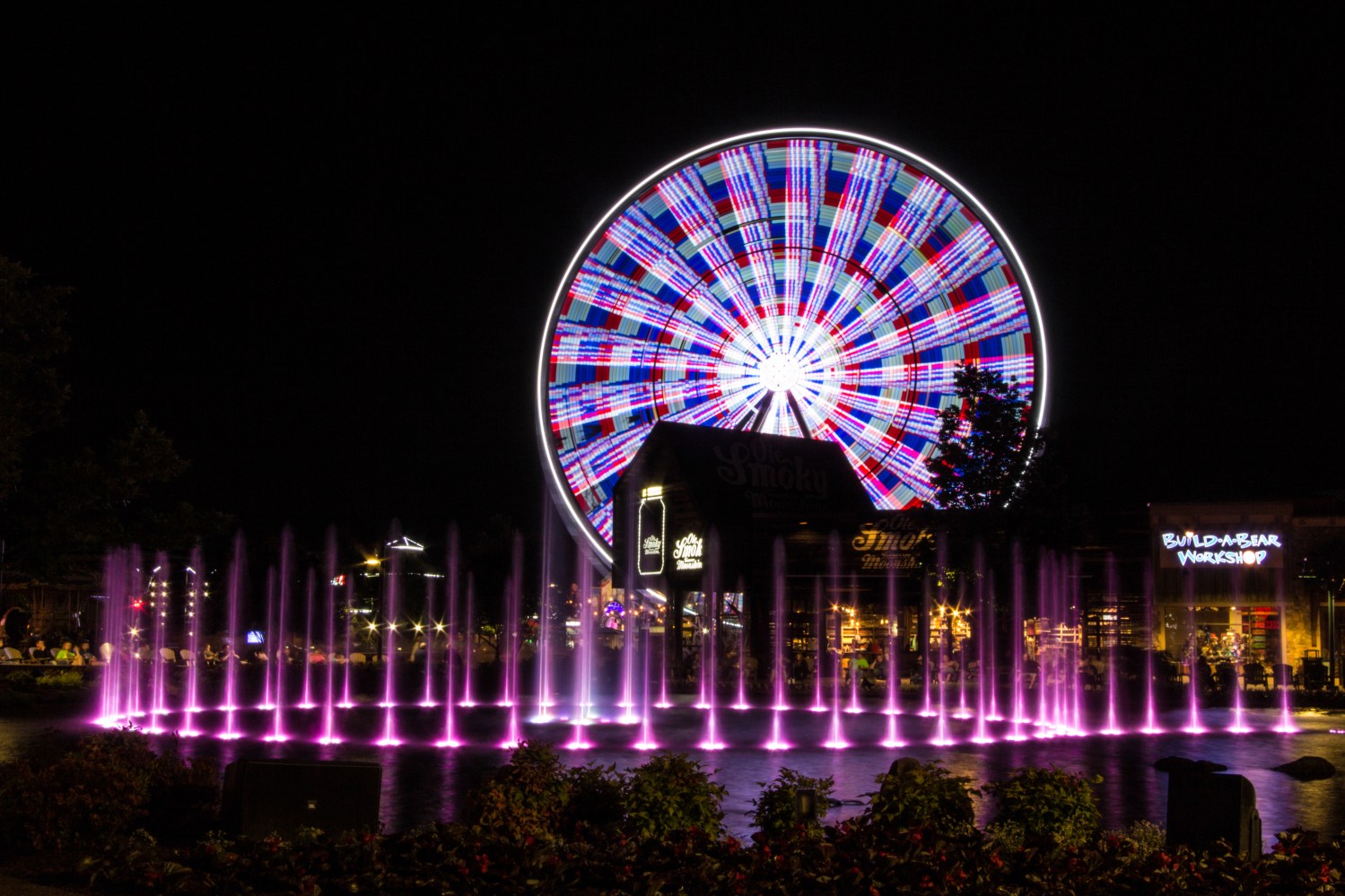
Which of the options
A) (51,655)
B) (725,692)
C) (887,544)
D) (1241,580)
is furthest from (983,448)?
(51,655)

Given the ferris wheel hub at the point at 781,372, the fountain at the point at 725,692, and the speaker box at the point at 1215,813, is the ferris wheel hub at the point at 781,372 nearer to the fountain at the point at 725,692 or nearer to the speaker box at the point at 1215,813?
the fountain at the point at 725,692

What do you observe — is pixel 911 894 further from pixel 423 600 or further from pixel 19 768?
pixel 423 600

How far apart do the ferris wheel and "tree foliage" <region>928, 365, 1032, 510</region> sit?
3581mm

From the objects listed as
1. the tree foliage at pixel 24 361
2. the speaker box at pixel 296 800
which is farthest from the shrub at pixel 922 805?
the tree foliage at pixel 24 361

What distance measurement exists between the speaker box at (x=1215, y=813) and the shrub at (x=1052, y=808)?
1.79ft

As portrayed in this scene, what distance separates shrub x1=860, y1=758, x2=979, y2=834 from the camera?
841cm

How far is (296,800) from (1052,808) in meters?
4.63

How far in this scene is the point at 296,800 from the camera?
8.52 meters

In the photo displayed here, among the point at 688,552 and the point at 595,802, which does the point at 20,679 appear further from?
the point at 595,802

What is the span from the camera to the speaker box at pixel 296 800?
8445 millimetres

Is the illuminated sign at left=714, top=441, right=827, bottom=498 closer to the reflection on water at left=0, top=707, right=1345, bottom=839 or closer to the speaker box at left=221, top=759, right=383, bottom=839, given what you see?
the reflection on water at left=0, top=707, right=1345, bottom=839

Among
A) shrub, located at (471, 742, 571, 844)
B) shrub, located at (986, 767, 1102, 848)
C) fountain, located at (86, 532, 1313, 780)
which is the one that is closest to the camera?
shrub, located at (986, 767, 1102, 848)

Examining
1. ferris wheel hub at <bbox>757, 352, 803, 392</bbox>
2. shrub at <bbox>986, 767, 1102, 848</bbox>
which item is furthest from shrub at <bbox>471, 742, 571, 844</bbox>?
ferris wheel hub at <bbox>757, 352, 803, 392</bbox>

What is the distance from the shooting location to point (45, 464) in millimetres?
25891
